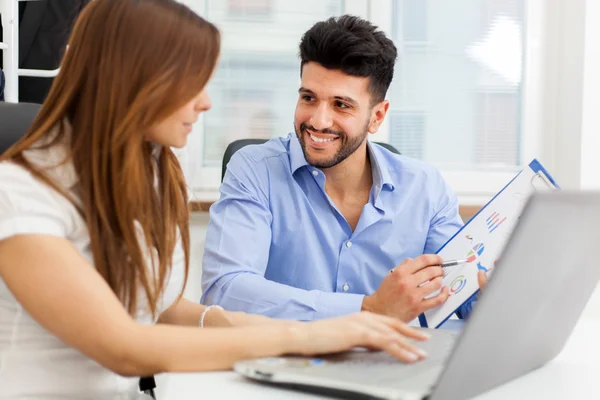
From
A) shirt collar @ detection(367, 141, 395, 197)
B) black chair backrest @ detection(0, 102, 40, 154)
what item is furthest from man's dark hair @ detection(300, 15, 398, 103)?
black chair backrest @ detection(0, 102, 40, 154)

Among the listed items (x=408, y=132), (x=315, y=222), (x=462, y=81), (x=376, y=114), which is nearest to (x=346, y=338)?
(x=315, y=222)

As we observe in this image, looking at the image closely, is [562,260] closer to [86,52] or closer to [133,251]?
[133,251]

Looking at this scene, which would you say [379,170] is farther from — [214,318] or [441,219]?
[214,318]

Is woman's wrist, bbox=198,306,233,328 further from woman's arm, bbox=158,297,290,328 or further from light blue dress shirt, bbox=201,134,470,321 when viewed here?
light blue dress shirt, bbox=201,134,470,321

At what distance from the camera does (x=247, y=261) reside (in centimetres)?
149

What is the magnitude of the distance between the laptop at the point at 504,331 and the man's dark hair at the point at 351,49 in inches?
38.7

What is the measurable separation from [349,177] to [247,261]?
43cm

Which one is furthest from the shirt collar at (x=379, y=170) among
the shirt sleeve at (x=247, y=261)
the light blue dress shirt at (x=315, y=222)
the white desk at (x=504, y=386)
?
the white desk at (x=504, y=386)

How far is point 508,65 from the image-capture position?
2.87m

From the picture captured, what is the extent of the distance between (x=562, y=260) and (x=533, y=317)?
7 centimetres

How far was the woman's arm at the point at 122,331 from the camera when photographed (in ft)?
2.60

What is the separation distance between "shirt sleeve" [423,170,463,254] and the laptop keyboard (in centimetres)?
87

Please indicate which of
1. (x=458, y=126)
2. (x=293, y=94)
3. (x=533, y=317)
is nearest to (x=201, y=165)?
(x=293, y=94)

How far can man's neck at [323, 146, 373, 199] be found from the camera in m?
1.78
